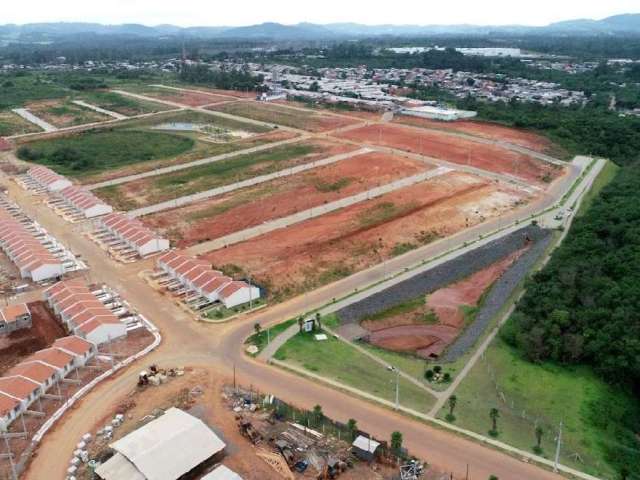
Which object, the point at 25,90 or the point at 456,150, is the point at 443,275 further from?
the point at 25,90

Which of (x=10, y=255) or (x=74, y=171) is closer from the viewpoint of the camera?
(x=10, y=255)

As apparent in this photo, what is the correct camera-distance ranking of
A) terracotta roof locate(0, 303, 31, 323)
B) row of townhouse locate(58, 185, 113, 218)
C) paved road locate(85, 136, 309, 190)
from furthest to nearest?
paved road locate(85, 136, 309, 190), row of townhouse locate(58, 185, 113, 218), terracotta roof locate(0, 303, 31, 323)

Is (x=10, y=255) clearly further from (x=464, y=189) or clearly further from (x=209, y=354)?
(x=464, y=189)

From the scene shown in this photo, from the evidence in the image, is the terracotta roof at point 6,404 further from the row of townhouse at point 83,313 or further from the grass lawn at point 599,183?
the grass lawn at point 599,183

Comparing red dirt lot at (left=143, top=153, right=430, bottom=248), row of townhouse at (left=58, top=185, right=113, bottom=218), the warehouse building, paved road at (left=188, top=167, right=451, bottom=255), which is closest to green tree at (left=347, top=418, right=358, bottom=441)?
the warehouse building

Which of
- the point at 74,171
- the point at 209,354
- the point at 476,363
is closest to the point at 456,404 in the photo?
the point at 476,363

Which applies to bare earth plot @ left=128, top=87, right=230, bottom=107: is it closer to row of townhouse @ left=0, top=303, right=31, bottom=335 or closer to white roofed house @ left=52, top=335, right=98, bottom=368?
row of townhouse @ left=0, top=303, right=31, bottom=335
